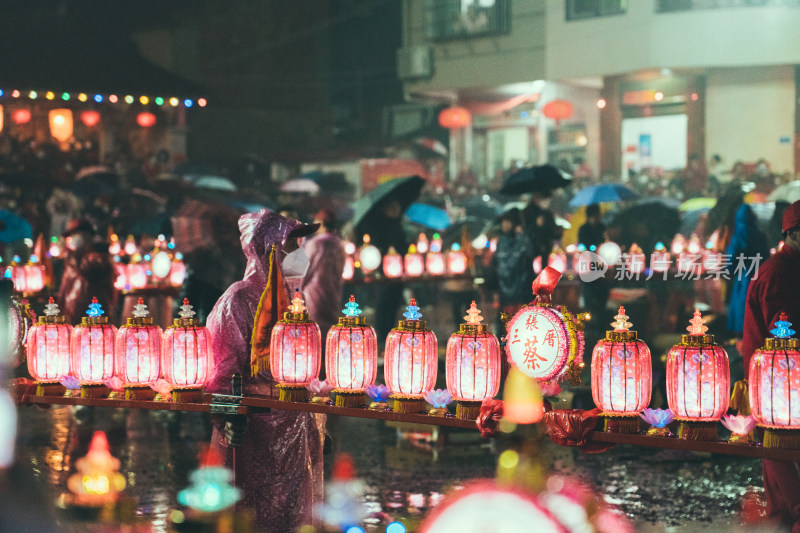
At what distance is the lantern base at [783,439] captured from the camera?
3801 mm

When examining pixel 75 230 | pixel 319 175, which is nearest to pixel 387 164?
pixel 319 175

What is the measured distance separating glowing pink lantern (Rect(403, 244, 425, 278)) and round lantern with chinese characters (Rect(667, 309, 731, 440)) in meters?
8.84

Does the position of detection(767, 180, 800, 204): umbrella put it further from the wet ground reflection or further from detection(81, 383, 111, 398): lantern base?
detection(81, 383, 111, 398): lantern base

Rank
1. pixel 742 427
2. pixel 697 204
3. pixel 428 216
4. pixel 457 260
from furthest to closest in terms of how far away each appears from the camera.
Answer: pixel 697 204, pixel 428 216, pixel 457 260, pixel 742 427

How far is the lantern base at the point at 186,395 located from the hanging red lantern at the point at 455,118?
15.1 metres

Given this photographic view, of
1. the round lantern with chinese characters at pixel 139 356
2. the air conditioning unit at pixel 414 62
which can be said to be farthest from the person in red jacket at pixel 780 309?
the air conditioning unit at pixel 414 62

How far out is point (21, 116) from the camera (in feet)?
59.3

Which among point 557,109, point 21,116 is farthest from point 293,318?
point 21,116

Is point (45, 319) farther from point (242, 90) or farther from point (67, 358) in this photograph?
point (242, 90)

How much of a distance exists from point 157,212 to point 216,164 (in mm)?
1719

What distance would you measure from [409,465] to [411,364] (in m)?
3.11

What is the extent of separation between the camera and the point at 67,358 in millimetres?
5535

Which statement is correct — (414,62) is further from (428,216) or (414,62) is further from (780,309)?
(780,309)

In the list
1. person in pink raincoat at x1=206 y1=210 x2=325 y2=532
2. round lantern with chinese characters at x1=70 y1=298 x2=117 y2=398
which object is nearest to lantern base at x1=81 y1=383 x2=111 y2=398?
round lantern with chinese characters at x1=70 y1=298 x2=117 y2=398
